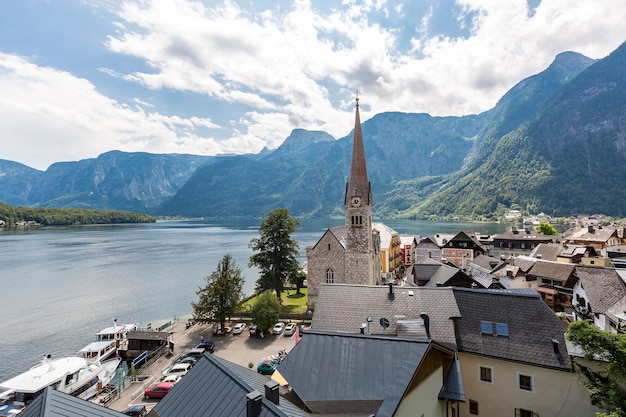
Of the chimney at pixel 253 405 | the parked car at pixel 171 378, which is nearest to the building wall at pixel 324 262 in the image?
the parked car at pixel 171 378

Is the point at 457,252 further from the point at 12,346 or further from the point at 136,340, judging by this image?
the point at 12,346

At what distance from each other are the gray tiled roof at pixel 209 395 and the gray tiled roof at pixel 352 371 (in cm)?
231

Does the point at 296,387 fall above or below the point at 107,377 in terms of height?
above

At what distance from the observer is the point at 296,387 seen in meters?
9.48

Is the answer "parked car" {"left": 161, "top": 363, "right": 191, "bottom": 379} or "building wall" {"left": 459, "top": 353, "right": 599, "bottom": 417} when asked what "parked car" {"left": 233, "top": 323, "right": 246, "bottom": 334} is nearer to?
"parked car" {"left": 161, "top": 363, "right": 191, "bottom": 379}

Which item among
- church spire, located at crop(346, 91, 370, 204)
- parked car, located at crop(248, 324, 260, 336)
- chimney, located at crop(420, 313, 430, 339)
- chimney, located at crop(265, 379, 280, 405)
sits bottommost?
parked car, located at crop(248, 324, 260, 336)

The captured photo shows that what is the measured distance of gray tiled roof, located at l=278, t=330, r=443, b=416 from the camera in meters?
8.81

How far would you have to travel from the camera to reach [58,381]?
998 inches

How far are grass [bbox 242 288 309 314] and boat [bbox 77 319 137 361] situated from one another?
1441cm

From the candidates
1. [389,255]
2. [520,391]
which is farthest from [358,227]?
[389,255]

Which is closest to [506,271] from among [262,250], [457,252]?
[457,252]

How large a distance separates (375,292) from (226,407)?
15.2 m

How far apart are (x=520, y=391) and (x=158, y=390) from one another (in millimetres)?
22814

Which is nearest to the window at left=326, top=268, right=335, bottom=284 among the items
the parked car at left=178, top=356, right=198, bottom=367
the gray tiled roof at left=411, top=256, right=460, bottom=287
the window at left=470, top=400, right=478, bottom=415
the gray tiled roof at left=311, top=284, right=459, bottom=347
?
the gray tiled roof at left=411, top=256, right=460, bottom=287
